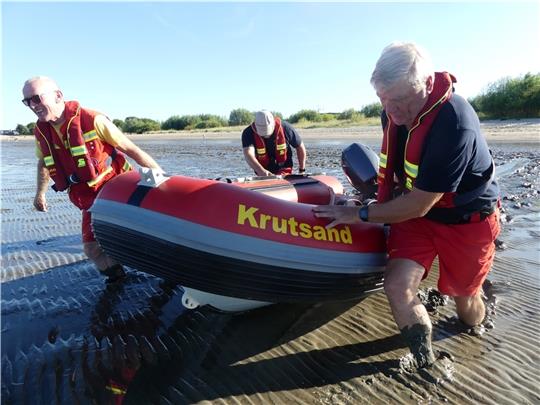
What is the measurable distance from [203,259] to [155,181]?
0.54 m

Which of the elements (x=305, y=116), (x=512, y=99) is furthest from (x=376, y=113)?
(x=512, y=99)

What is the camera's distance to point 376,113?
86.7 feet

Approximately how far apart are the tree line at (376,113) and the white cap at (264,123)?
3785 millimetres

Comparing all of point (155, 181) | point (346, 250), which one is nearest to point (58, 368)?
point (155, 181)

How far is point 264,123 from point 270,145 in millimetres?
338

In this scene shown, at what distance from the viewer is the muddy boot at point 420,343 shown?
7.16 feet

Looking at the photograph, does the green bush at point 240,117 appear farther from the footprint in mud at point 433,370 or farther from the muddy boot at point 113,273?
the footprint in mud at point 433,370

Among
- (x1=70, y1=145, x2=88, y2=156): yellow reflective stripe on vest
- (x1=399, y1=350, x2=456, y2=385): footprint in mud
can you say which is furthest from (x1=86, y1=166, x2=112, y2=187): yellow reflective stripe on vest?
(x1=399, y1=350, x2=456, y2=385): footprint in mud

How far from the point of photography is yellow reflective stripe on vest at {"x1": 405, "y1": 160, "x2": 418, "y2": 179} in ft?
7.08

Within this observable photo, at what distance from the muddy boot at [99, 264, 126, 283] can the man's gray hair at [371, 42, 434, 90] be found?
246cm

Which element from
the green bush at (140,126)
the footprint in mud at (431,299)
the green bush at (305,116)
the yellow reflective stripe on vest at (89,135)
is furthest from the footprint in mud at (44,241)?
the green bush at (140,126)

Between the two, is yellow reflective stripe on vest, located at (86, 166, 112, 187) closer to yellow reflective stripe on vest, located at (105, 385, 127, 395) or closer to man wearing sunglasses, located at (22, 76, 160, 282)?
man wearing sunglasses, located at (22, 76, 160, 282)

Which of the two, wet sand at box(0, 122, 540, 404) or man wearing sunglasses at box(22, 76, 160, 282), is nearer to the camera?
wet sand at box(0, 122, 540, 404)

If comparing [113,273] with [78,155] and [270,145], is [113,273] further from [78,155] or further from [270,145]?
[270,145]
